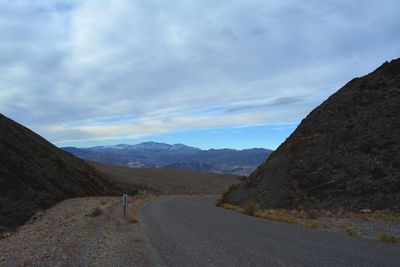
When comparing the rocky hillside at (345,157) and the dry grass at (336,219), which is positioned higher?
the rocky hillside at (345,157)

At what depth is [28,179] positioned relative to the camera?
31656 mm

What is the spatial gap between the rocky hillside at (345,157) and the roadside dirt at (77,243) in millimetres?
13272

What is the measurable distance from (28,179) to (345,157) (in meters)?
22.2

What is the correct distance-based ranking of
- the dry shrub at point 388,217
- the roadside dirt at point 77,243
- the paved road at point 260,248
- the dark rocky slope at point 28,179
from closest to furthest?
the paved road at point 260,248
the roadside dirt at point 77,243
the dry shrub at point 388,217
the dark rocky slope at point 28,179

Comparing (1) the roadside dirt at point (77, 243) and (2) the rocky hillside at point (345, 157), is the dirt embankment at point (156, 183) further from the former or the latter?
(1) the roadside dirt at point (77, 243)

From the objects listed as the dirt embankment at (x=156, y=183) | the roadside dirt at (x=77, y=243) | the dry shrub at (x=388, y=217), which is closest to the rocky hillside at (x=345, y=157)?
the dry shrub at (x=388, y=217)

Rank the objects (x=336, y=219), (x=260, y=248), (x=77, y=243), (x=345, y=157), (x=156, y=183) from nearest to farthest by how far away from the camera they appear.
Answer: (x=260, y=248) → (x=77, y=243) → (x=336, y=219) → (x=345, y=157) → (x=156, y=183)

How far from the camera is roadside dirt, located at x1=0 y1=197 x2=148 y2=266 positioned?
11312mm

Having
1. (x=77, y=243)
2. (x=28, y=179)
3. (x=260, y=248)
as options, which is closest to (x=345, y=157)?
(x=260, y=248)

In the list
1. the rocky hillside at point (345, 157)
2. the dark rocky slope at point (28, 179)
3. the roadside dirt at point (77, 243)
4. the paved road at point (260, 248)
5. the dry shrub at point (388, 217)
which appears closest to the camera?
the paved road at point (260, 248)

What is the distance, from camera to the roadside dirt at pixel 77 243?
11312 mm

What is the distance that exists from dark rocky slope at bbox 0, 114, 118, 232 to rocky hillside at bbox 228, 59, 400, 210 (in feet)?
47.6

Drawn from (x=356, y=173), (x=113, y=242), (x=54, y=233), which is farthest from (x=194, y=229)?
(x=356, y=173)

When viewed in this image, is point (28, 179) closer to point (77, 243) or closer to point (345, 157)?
point (77, 243)
